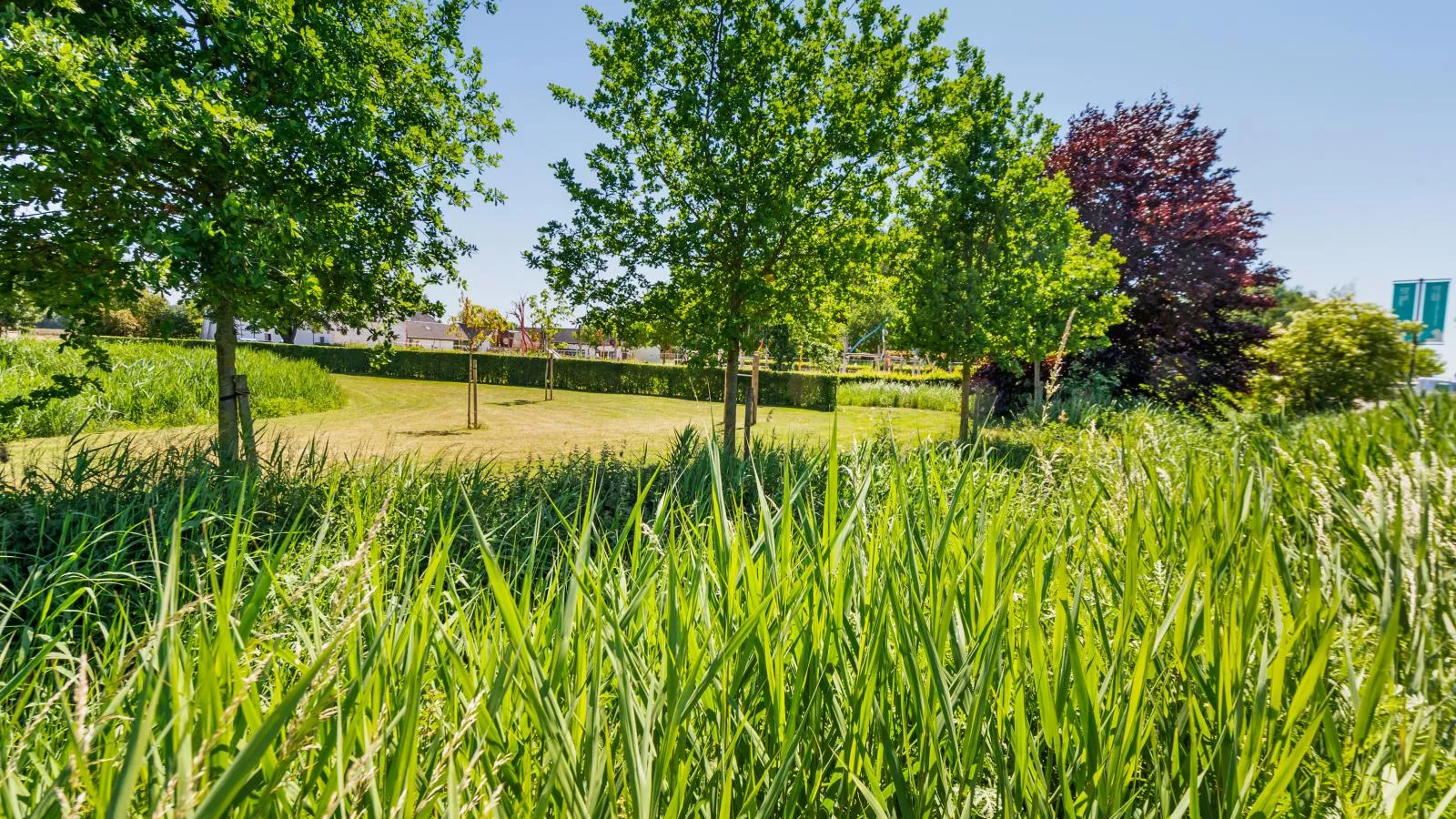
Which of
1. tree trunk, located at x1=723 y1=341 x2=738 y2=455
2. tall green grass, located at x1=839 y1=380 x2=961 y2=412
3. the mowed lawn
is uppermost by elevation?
tree trunk, located at x1=723 y1=341 x2=738 y2=455

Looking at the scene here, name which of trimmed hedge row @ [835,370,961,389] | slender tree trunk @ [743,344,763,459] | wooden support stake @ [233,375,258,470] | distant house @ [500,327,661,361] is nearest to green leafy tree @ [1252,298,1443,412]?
slender tree trunk @ [743,344,763,459]

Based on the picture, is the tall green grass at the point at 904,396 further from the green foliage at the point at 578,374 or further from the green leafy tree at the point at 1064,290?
the green leafy tree at the point at 1064,290

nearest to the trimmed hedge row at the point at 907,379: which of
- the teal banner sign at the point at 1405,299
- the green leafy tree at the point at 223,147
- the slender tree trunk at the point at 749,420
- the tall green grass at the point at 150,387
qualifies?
the slender tree trunk at the point at 749,420

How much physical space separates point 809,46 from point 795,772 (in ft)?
26.4

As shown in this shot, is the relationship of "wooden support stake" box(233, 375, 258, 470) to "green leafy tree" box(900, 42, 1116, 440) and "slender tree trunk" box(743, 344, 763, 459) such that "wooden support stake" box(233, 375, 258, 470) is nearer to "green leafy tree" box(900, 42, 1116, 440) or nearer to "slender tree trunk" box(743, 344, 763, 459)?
"slender tree trunk" box(743, 344, 763, 459)

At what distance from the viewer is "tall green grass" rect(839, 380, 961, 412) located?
2159 centimetres

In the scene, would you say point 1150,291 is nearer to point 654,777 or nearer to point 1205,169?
point 1205,169

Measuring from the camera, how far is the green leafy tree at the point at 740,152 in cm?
721

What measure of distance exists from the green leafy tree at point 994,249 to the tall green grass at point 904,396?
1068cm

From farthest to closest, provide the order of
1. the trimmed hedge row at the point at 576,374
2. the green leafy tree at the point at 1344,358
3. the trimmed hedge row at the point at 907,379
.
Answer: the trimmed hedge row at the point at 907,379, the trimmed hedge row at the point at 576,374, the green leafy tree at the point at 1344,358

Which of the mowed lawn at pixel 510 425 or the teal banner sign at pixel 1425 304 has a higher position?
the teal banner sign at pixel 1425 304

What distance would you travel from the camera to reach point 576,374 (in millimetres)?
28562

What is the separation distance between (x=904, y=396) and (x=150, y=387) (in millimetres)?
Answer: 20581

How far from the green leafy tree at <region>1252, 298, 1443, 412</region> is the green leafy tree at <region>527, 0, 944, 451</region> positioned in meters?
6.35
